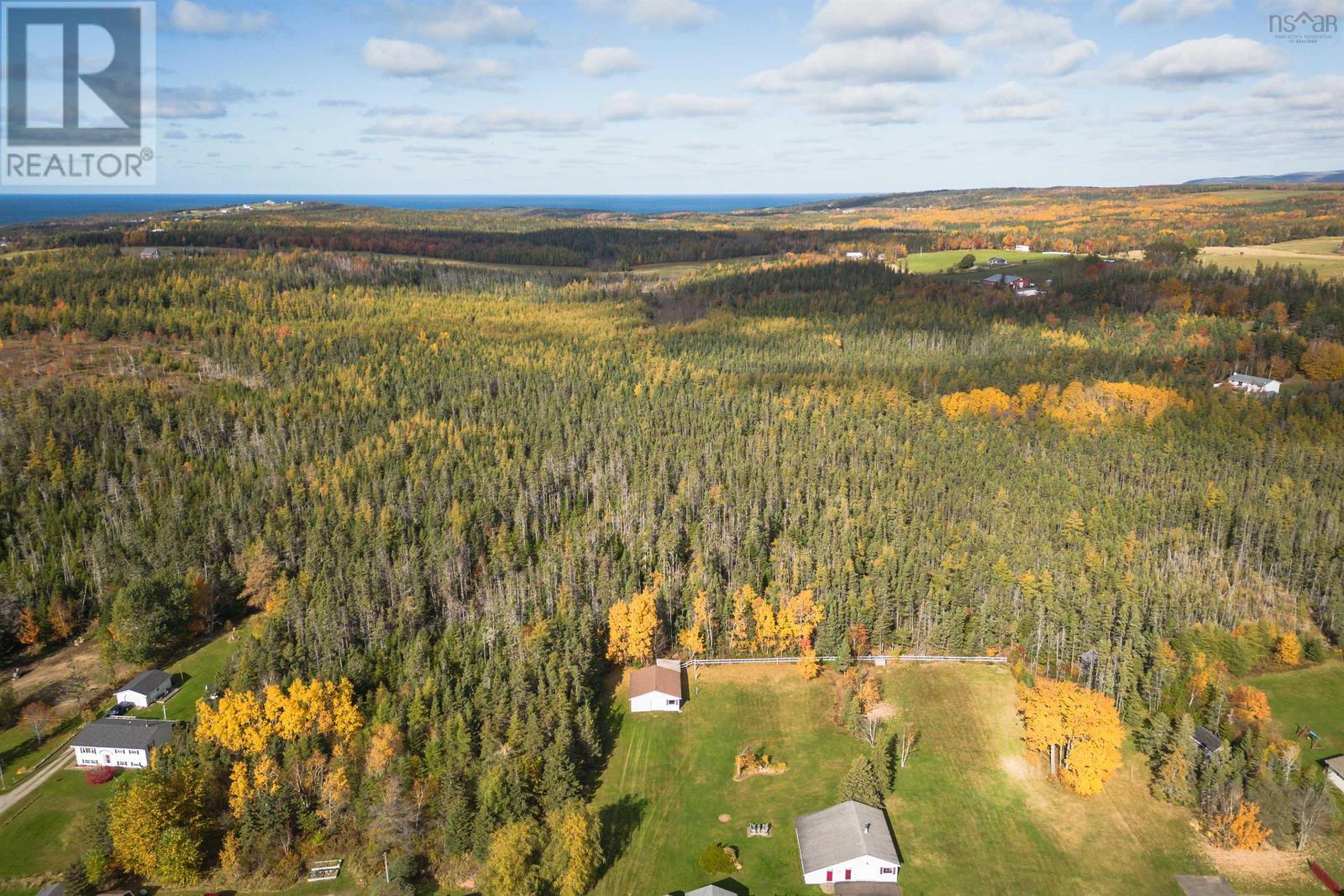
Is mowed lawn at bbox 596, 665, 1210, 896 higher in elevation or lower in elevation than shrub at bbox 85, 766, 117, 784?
higher

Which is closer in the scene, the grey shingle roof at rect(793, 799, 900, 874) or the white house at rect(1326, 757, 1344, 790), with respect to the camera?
the grey shingle roof at rect(793, 799, 900, 874)

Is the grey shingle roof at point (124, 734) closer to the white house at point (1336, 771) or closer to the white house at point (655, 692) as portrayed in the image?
the white house at point (655, 692)

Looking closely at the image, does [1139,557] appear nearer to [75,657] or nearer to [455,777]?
[455,777]

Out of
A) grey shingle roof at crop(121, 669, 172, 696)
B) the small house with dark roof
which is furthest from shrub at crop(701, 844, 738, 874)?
grey shingle roof at crop(121, 669, 172, 696)

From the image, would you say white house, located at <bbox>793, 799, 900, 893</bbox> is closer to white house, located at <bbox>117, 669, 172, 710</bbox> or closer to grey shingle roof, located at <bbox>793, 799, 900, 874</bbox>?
grey shingle roof, located at <bbox>793, 799, 900, 874</bbox>

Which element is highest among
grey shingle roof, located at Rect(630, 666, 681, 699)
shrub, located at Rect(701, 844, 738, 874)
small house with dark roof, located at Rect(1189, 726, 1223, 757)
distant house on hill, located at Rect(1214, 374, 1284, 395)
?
distant house on hill, located at Rect(1214, 374, 1284, 395)

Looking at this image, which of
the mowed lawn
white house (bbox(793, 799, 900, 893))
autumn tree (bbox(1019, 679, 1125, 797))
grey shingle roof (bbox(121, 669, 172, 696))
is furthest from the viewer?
grey shingle roof (bbox(121, 669, 172, 696))

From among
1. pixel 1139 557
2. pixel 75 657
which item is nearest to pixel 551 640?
pixel 75 657

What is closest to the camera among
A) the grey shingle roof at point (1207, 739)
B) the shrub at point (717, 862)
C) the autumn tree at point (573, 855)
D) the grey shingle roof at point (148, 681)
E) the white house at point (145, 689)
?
the autumn tree at point (573, 855)

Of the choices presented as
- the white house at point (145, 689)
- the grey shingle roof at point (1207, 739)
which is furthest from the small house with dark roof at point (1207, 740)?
the white house at point (145, 689)
